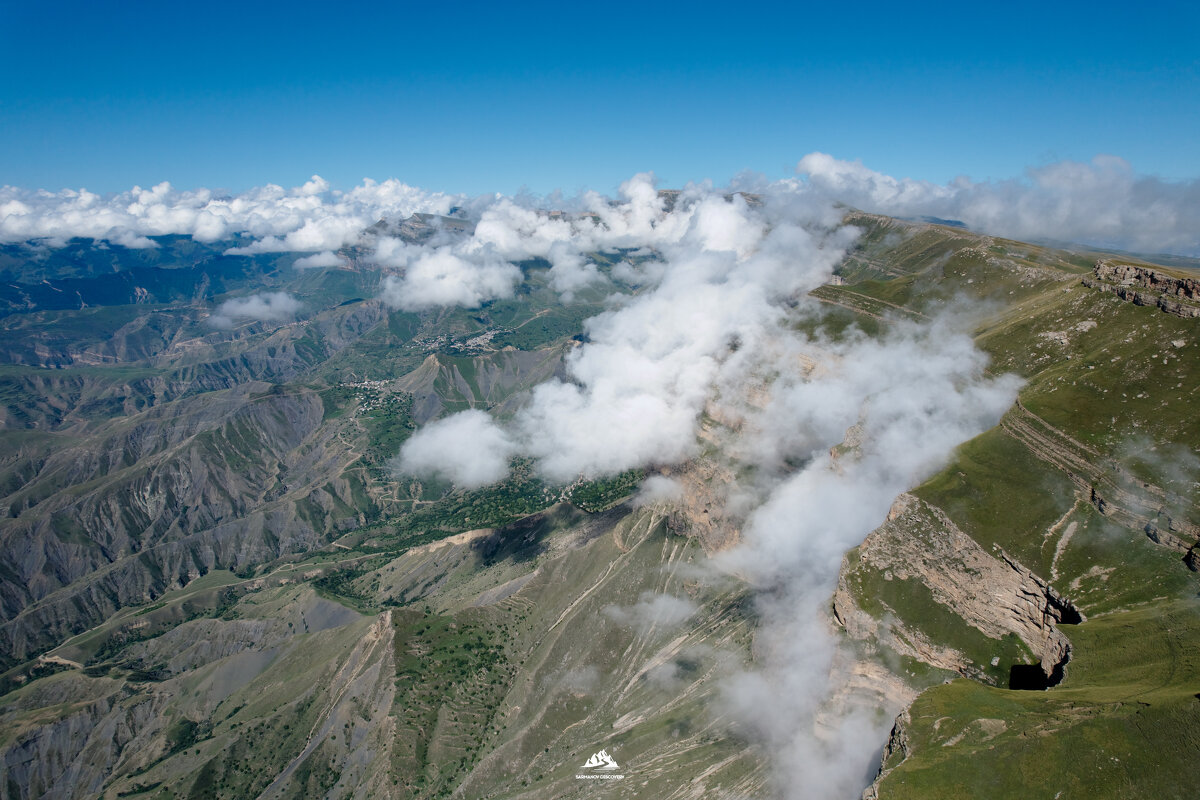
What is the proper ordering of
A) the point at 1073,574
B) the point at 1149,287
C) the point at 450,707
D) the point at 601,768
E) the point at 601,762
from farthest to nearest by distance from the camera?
the point at 450,707, the point at 601,762, the point at 601,768, the point at 1149,287, the point at 1073,574

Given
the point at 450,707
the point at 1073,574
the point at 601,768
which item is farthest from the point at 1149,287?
the point at 450,707

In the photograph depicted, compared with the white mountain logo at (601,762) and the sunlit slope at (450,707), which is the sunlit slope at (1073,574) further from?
the white mountain logo at (601,762)

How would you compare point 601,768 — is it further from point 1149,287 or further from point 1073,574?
point 1149,287

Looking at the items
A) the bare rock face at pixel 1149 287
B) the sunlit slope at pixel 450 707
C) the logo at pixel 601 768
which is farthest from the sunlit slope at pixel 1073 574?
the logo at pixel 601 768

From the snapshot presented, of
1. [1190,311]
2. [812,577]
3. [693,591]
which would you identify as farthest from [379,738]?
[1190,311]

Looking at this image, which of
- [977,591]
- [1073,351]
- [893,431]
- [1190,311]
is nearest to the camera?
[977,591]

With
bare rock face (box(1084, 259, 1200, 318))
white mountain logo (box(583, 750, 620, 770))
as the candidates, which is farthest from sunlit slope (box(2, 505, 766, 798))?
bare rock face (box(1084, 259, 1200, 318))

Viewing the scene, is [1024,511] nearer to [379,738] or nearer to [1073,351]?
[1073,351]
